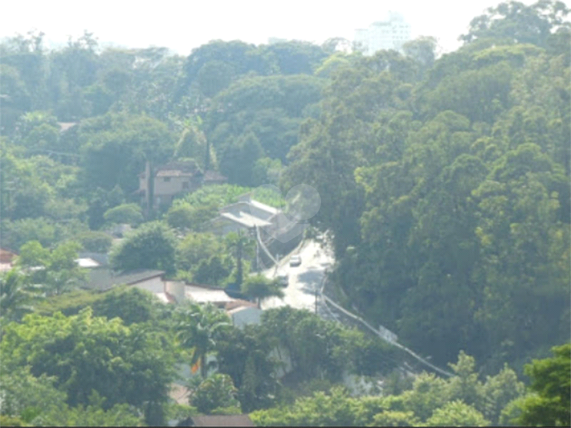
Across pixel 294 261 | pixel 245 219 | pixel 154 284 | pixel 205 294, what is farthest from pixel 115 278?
pixel 245 219

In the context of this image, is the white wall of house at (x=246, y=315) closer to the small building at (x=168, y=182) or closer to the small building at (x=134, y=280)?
the small building at (x=134, y=280)

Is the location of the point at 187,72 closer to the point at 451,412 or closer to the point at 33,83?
the point at 33,83

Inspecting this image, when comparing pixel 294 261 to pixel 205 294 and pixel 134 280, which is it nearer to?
pixel 205 294

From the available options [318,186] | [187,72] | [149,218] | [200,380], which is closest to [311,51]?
[187,72]

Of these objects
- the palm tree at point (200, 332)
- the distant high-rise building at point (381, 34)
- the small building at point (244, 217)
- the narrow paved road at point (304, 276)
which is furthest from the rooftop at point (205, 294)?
the distant high-rise building at point (381, 34)

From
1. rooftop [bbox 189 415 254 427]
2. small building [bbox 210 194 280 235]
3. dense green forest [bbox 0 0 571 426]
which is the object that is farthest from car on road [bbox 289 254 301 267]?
rooftop [bbox 189 415 254 427]

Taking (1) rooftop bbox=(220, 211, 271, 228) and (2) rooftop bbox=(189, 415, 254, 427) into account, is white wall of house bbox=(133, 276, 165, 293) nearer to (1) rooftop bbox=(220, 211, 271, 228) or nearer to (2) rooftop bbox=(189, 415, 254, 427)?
(1) rooftop bbox=(220, 211, 271, 228)
